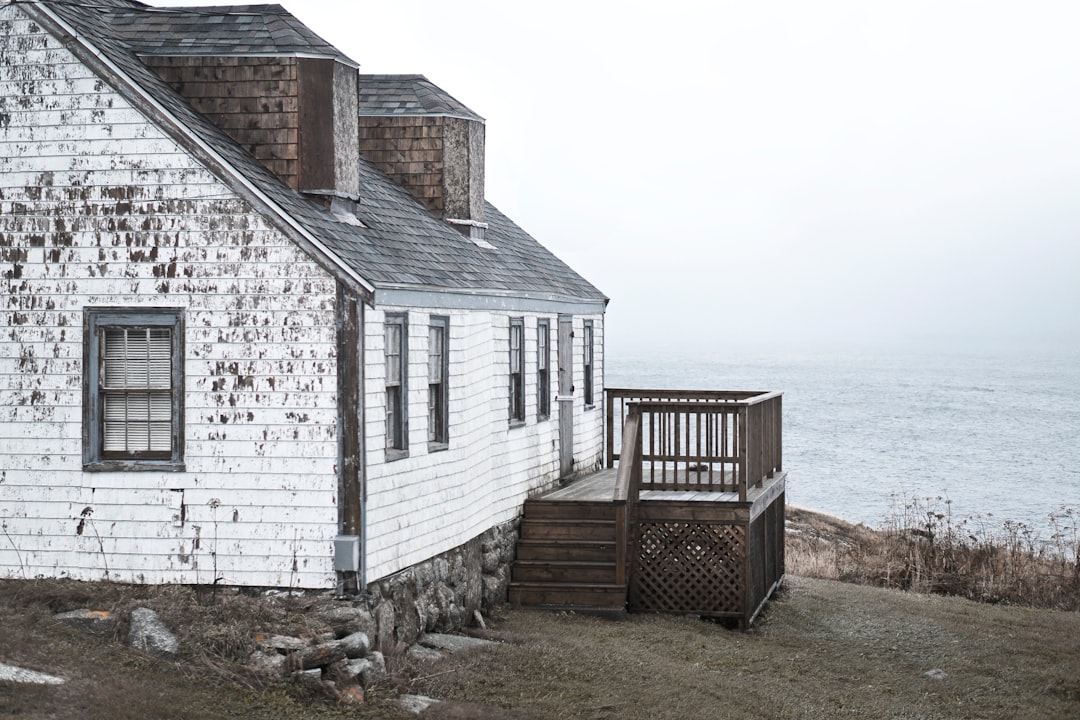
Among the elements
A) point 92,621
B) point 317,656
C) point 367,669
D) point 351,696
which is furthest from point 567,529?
point 92,621

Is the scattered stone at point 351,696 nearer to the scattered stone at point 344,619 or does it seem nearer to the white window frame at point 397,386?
the scattered stone at point 344,619

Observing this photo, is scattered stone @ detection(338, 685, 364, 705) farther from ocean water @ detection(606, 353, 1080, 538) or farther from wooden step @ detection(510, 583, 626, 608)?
ocean water @ detection(606, 353, 1080, 538)

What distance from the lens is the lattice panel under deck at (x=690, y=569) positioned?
16.6 meters

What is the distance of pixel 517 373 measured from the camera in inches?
→ 704

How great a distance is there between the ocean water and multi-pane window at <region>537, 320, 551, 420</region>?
30.3ft

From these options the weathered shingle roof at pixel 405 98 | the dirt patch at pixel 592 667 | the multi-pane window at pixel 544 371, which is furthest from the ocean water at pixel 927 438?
the weathered shingle roof at pixel 405 98

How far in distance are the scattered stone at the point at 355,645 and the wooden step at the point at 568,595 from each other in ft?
16.2

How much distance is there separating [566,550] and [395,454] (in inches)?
179

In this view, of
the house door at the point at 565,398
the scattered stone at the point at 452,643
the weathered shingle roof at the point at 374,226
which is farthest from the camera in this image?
the house door at the point at 565,398

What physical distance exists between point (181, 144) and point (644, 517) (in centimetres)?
774

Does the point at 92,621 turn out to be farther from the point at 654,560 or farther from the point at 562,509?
the point at 654,560

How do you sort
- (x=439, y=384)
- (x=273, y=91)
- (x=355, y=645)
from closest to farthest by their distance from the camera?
(x=355, y=645) < (x=273, y=91) < (x=439, y=384)

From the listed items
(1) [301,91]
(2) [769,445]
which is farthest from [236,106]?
(2) [769,445]

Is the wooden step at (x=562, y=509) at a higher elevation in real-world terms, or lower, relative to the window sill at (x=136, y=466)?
lower
